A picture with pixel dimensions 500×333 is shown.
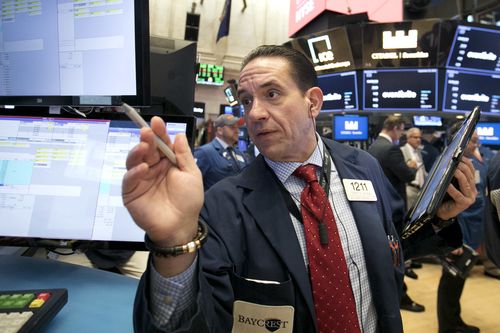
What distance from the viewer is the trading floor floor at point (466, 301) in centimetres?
295

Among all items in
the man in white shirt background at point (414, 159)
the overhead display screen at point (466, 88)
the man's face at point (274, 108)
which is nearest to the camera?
the man's face at point (274, 108)

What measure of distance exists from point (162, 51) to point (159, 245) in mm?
914

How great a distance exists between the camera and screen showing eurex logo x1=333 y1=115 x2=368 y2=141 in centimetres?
480

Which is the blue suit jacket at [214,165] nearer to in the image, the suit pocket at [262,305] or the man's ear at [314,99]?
the man's ear at [314,99]

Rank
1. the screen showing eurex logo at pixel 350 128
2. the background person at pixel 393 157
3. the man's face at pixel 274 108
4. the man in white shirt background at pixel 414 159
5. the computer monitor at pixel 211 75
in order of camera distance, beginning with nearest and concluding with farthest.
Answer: the man's face at pixel 274 108, the background person at pixel 393 157, the man in white shirt background at pixel 414 159, the screen showing eurex logo at pixel 350 128, the computer monitor at pixel 211 75

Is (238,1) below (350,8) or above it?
above

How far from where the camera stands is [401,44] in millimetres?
4570

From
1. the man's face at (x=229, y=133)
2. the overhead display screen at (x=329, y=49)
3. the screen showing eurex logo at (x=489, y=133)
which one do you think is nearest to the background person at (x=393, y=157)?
the overhead display screen at (x=329, y=49)

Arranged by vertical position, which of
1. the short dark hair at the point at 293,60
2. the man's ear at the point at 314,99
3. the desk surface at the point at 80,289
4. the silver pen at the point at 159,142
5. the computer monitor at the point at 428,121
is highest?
the short dark hair at the point at 293,60

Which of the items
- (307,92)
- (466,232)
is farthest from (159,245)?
(466,232)

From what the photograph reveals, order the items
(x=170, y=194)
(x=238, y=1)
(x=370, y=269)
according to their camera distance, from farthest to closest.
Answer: (x=238, y=1) < (x=370, y=269) < (x=170, y=194)

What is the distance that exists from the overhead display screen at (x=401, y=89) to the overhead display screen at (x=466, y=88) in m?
0.19

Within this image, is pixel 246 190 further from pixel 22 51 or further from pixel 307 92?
pixel 22 51

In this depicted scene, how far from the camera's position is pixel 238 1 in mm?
11312
